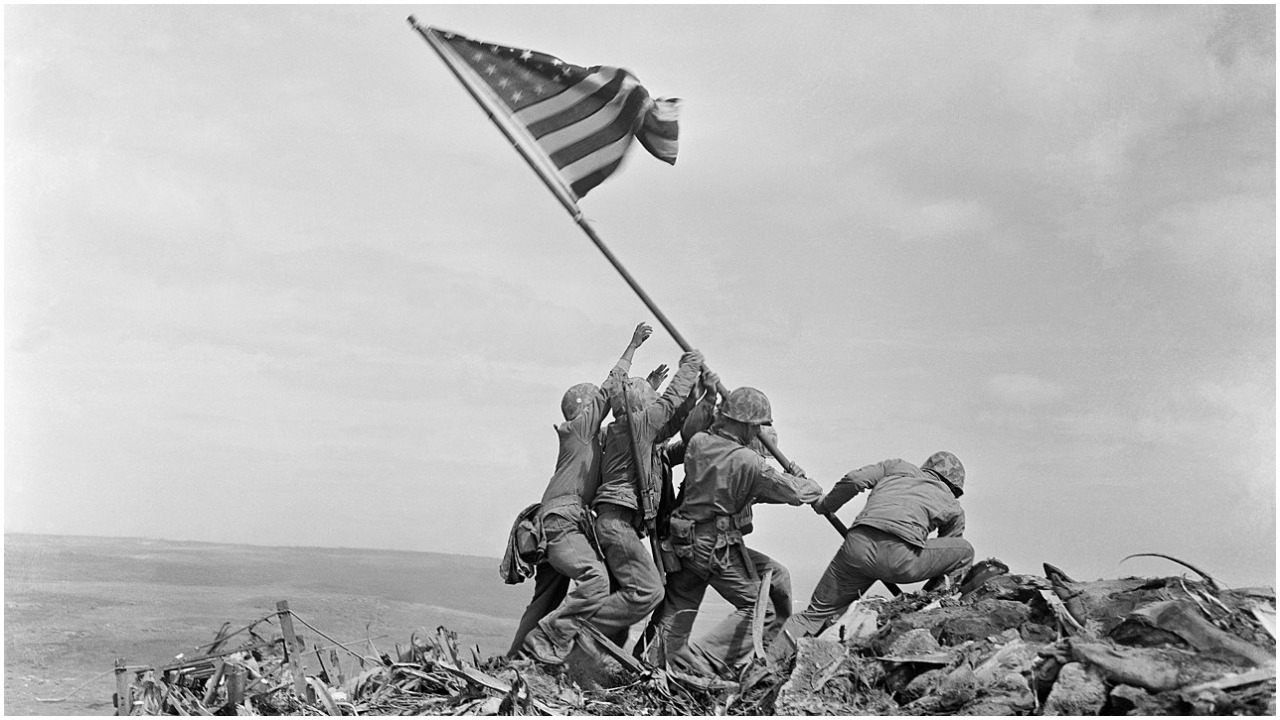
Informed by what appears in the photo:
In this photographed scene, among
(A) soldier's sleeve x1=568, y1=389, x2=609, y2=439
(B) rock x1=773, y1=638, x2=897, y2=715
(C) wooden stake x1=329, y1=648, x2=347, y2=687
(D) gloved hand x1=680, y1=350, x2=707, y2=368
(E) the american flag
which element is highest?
(E) the american flag

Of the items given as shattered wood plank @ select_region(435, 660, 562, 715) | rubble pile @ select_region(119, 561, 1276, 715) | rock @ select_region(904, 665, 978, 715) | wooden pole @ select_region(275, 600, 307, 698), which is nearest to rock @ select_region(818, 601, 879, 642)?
rubble pile @ select_region(119, 561, 1276, 715)

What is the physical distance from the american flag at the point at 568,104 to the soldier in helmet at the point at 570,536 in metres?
1.63

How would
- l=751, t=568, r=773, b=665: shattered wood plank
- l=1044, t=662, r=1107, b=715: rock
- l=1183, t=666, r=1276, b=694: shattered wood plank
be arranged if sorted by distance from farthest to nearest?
l=751, t=568, r=773, b=665: shattered wood plank → l=1044, t=662, r=1107, b=715: rock → l=1183, t=666, r=1276, b=694: shattered wood plank

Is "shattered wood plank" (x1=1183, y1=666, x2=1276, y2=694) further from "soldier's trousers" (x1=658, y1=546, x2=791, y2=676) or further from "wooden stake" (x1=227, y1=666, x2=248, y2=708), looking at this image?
"wooden stake" (x1=227, y1=666, x2=248, y2=708)

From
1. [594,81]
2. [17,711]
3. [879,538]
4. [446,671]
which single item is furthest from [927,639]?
[17,711]

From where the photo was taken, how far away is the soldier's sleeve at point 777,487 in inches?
414

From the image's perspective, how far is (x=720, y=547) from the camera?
10.7 metres

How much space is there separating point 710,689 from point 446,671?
2103mm

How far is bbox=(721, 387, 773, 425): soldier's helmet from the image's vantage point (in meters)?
10.7

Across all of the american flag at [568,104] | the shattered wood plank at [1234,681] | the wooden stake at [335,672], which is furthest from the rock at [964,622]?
the american flag at [568,104]

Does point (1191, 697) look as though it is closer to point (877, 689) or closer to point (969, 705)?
point (969, 705)

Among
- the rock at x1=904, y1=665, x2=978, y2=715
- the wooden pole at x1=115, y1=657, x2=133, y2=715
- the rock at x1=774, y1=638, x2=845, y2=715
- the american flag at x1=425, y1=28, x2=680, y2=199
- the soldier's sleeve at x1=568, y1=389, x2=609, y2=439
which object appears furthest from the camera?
the american flag at x1=425, y1=28, x2=680, y2=199

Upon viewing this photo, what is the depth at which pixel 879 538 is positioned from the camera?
10484 millimetres

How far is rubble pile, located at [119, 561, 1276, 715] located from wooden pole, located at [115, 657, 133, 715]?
31 millimetres
